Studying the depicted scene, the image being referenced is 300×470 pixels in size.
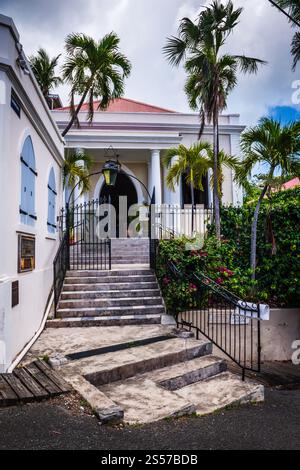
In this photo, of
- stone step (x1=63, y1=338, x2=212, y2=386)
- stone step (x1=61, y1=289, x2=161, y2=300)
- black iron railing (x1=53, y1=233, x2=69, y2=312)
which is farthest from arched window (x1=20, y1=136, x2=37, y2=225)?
stone step (x1=63, y1=338, x2=212, y2=386)

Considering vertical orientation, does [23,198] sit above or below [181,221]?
below

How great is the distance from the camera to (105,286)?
7992mm

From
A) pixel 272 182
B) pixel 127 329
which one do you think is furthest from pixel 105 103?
pixel 127 329

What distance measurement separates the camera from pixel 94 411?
3494mm

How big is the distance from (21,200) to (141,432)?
3.60m

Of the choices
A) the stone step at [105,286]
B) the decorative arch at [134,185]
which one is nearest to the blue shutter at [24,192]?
the stone step at [105,286]

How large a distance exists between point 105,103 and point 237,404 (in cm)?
917

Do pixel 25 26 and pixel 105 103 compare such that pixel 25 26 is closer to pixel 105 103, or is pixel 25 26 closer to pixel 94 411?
pixel 105 103

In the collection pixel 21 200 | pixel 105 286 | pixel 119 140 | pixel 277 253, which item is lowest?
pixel 105 286

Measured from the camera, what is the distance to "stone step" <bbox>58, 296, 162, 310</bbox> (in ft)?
24.2

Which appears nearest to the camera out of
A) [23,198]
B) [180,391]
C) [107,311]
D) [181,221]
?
[180,391]

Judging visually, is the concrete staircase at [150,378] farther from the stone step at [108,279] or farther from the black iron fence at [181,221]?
the black iron fence at [181,221]

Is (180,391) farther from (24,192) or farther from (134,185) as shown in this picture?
(134,185)

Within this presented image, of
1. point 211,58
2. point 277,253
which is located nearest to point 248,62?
point 211,58
